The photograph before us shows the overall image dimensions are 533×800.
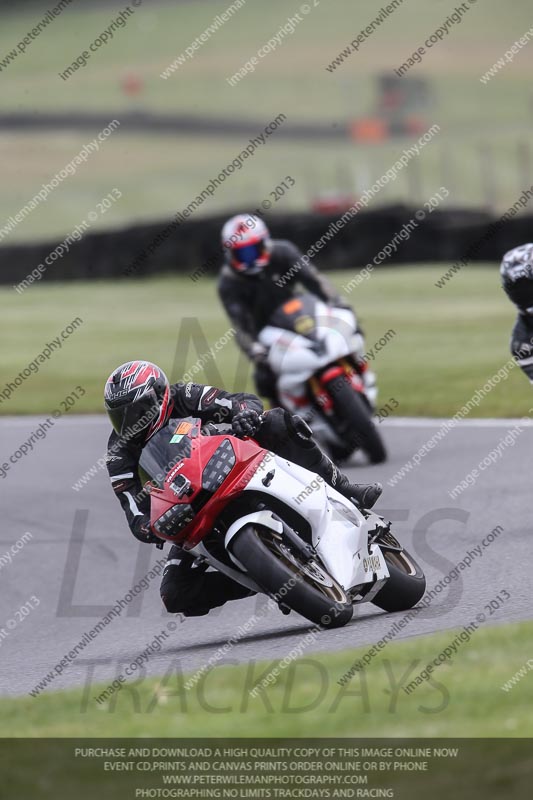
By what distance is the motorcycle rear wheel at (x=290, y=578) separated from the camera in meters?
6.04

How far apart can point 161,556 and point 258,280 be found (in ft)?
10.9

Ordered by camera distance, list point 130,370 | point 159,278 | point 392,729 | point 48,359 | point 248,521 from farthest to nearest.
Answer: point 159,278 → point 48,359 → point 130,370 → point 248,521 → point 392,729

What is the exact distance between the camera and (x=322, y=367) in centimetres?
1099

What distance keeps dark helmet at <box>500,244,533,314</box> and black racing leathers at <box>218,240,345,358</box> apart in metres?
3.25

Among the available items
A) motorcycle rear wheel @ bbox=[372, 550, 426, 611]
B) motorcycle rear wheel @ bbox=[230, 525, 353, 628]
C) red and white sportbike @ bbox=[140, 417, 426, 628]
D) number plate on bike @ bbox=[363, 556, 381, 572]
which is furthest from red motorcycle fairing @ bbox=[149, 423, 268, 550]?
motorcycle rear wheel @ bbox=[372, 550, 426, 611]

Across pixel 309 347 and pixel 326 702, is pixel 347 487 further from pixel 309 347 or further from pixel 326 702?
pixel 309 347

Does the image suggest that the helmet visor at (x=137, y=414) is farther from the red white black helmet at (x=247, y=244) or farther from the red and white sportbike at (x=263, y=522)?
the red white black helmet at (x=247, y=244)
